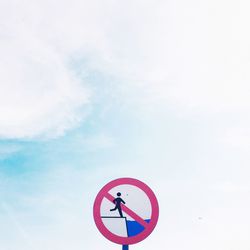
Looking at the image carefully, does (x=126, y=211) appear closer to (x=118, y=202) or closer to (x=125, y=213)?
(x=125, y=213)

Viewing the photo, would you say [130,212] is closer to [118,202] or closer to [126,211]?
[126,211]

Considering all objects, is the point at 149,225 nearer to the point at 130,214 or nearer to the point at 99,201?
the point at 130,214

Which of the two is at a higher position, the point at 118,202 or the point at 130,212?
the point at 118,202

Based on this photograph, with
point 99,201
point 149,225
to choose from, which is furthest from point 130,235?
point 99,201

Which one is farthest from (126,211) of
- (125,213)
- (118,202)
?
(118,202)

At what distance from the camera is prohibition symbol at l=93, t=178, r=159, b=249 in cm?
449

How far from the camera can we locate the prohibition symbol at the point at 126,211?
4488mm

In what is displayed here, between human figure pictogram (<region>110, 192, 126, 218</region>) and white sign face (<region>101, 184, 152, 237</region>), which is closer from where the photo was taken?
white sign face (<region>101, 184, 152, 237</region>)

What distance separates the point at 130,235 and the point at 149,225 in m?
0.24

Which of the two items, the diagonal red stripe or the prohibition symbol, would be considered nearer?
the prohibition symbol

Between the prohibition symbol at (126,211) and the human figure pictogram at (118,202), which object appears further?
the human figure pictogram at (118,202)

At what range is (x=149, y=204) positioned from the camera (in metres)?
4.65

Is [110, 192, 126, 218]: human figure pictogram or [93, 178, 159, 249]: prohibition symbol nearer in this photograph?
[93, 178, 159, 249]: prohibition symbol

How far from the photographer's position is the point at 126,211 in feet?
15.3
